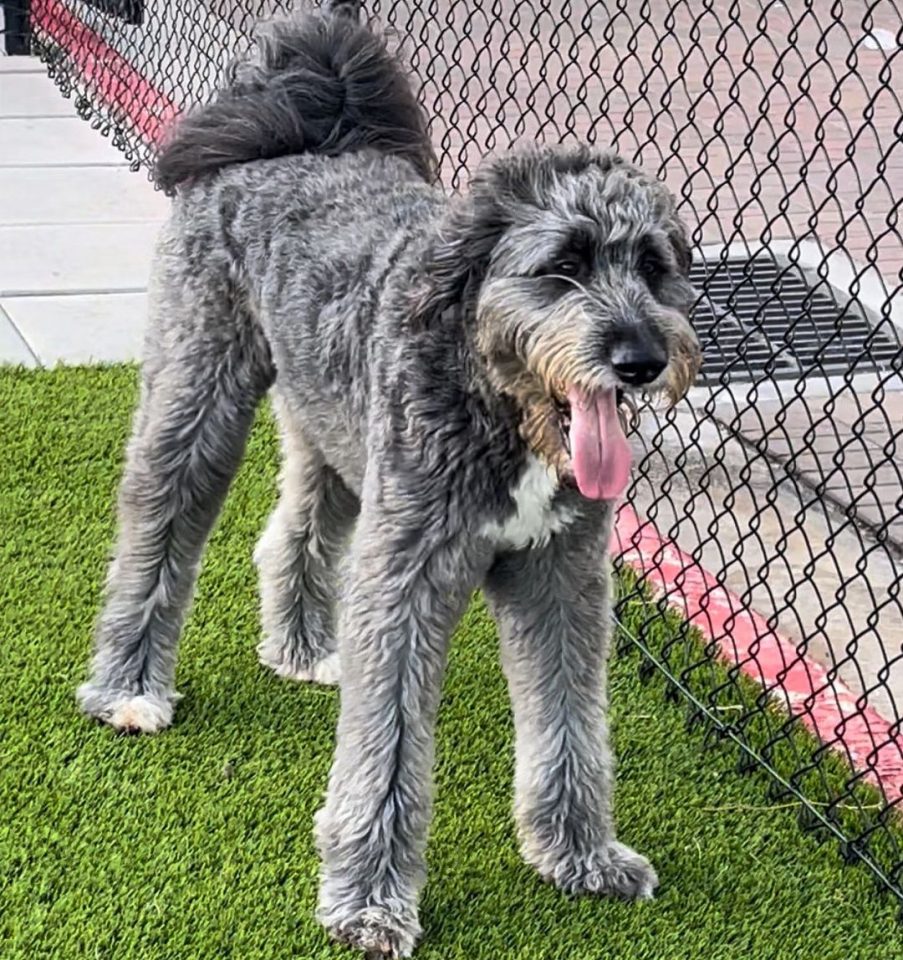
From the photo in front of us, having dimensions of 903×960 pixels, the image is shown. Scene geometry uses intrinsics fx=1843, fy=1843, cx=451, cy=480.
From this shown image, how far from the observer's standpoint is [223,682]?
4.96 meters

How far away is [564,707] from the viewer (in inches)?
160

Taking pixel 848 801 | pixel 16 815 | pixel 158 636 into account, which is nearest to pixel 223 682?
pixel 158 636

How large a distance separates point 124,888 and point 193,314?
54.4 inches

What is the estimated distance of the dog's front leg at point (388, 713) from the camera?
3.76m

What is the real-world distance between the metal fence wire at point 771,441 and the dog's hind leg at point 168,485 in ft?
3.62

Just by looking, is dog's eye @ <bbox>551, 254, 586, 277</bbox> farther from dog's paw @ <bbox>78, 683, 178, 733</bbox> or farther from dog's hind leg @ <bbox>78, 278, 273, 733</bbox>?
dog's paw @ <bbox>78, 683, 178, 733</bbox>

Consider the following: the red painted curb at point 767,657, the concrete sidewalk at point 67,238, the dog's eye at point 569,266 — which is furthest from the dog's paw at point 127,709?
the concrete sidewalk at point 67,238

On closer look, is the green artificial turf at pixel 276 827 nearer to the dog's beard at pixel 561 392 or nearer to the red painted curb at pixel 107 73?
the dog's beard at pixel 561 392

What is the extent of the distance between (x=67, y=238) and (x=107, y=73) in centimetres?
250

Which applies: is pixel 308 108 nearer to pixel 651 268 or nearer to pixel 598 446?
pixel 651 268

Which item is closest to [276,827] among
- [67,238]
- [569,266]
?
[569,266]

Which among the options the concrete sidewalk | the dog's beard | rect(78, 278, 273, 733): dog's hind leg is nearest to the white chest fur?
the dog's beard

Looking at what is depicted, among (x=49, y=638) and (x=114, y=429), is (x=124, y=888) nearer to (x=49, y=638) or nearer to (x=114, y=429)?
(x=49, y=638)

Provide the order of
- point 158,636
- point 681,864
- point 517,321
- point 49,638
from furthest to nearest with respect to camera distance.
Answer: point 49,638 → point 158,636 → point 681,864 → point 517,321
